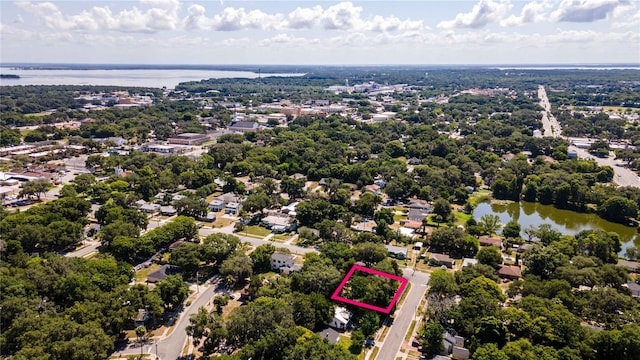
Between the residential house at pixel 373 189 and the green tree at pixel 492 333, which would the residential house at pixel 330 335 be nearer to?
the green tree at pixel 492 333

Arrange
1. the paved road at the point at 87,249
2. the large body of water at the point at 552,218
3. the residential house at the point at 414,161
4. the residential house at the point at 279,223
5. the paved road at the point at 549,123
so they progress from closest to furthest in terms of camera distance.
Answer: the paved road at the point at 87,249
the residential house at the point at 279,223
the large body of water at the point at 552,218
the residential house at the point at 414,161
the paved road at the point at 549,123

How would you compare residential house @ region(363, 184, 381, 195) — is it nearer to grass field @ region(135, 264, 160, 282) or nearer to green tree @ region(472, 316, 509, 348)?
grass field @ region(135, 264, 160, 282)

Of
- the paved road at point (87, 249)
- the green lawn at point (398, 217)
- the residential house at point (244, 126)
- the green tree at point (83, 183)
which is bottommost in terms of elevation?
the green lawn at point (398, 217)

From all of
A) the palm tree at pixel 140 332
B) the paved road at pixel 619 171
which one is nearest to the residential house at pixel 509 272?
the palm tree at pixel 140 332

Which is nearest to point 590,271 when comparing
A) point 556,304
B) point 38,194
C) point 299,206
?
point 556,304

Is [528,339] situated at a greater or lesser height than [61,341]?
lesser

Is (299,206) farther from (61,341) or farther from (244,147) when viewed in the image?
(244,147)

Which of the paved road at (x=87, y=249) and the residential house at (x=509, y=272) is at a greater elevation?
the paved road at (x=87, y=249)
